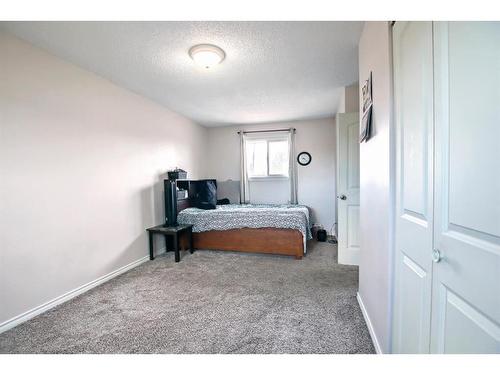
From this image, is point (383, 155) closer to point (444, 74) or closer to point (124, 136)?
point (444, 74)

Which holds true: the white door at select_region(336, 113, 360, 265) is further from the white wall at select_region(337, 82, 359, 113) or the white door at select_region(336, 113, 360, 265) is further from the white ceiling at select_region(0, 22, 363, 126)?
the white ceiling at select_region(0, 22, 363, 126)

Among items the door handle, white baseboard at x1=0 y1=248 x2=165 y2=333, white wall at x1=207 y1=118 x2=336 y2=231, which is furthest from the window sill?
the door handle

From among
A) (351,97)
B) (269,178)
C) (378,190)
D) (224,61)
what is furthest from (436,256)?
(269,178)

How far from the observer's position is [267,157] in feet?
16.4

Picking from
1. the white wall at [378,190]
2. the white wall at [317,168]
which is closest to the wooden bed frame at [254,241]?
the white wall at [378,190]

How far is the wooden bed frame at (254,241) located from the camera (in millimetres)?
3217

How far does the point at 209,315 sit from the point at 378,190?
163 centimetres

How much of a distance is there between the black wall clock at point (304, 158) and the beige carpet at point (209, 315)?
7.93 ft

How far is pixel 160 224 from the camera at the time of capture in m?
3.53

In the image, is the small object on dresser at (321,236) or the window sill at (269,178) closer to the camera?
the small object on dresser at (321,236)

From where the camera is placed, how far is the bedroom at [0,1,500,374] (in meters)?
0.69

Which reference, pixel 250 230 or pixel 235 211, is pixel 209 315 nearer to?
pixel 250 230

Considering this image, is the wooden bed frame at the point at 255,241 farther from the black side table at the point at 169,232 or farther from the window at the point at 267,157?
the window at the point at 267,157
